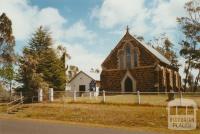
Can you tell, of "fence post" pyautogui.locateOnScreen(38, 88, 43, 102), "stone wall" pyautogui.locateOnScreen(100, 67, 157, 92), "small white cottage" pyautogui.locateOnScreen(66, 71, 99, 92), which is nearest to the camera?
"fence post" pyautogui.locateOnScreen(38, 88, 43, 102)

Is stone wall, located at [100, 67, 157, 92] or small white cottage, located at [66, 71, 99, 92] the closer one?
stone wall, located at [100, 67, 157, 92]

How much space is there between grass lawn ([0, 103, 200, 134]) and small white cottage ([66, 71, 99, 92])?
22.3 metres

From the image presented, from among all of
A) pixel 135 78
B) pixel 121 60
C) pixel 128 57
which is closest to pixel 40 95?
pixel 135 78

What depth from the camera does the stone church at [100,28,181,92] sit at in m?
41.4

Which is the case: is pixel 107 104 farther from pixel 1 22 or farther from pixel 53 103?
pixel 1 22

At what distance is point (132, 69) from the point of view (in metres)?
43.1

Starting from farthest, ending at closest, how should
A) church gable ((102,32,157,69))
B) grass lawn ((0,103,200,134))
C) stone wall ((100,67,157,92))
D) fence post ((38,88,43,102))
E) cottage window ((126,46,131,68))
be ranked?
1. cottage window ((126,46,131,68))
2. church gable ((102,32,157,69))
3. stone wall ((100,67,157,92))
4. fence post ((38,88,43,102))
5. grass lawn ((0,103,200,134))

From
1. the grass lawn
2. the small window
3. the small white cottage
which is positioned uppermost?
the small window

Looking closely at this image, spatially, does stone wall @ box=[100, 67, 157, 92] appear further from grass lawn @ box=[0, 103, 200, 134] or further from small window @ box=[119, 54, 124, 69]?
grass lawn @ box=[0, 103, 200, 134]

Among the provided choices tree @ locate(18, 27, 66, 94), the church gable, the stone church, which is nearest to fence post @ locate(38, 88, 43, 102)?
tree @ locate(18, 27, 66, 94)

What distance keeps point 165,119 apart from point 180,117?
1.10 m

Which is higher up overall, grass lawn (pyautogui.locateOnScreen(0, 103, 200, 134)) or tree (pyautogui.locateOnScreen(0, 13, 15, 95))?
tree (pyautogui.locateOnScreen(0, 13, 15, 95))

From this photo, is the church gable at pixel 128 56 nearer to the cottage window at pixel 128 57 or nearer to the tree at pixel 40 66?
the cottage window at pixel 128 57

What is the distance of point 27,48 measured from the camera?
42.2 m
